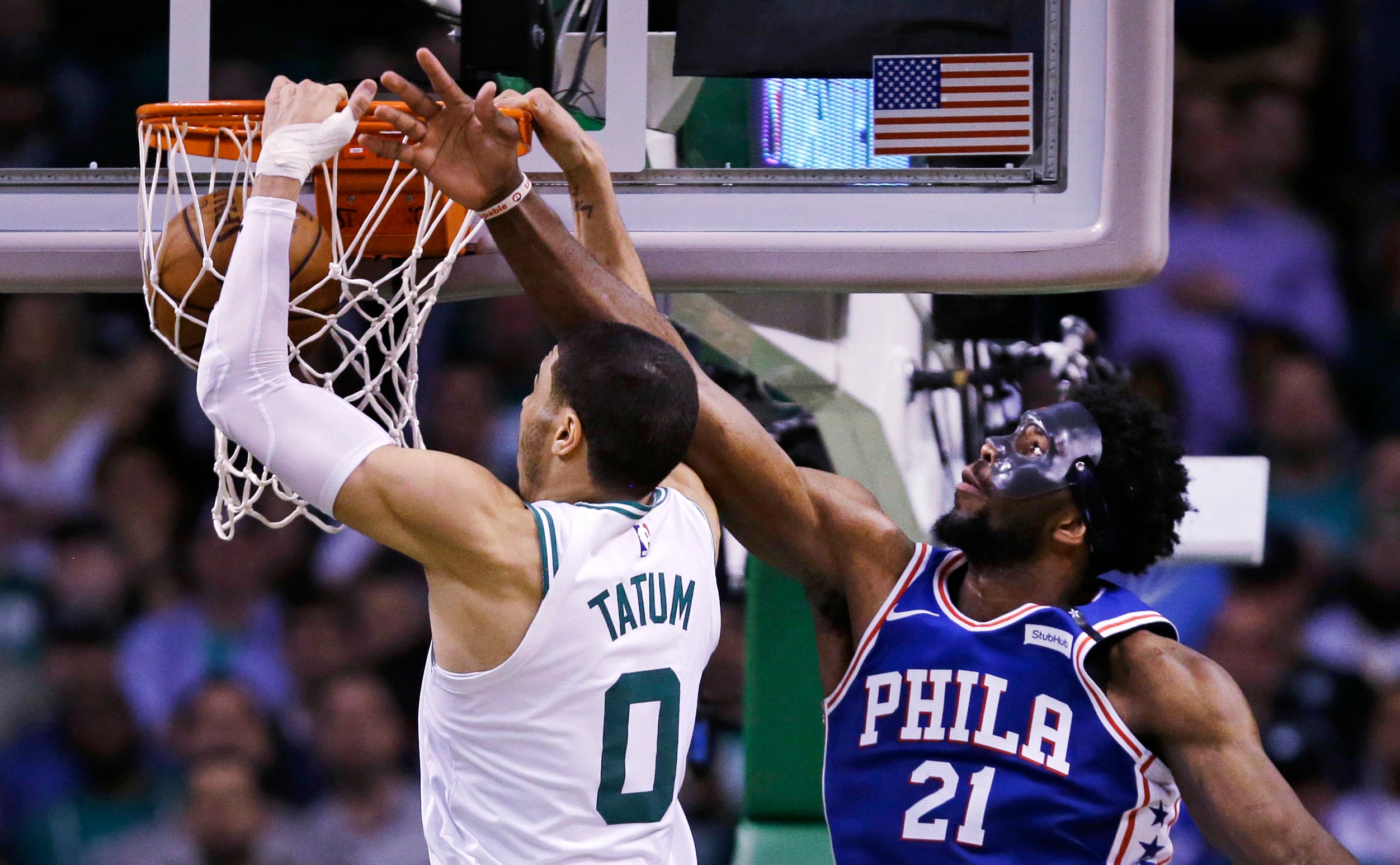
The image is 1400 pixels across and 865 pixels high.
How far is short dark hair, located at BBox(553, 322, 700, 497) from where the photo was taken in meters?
2.03

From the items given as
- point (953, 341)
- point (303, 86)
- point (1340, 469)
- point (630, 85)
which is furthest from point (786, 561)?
point (1340, 469)

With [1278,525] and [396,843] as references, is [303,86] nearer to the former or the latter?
[396,843]

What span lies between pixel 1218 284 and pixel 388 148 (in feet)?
14.0

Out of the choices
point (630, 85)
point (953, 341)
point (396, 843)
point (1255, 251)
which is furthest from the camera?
point (1255, 251)

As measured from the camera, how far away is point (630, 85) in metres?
2.65

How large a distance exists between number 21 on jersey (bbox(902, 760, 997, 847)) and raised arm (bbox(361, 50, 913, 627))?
0.94 ft

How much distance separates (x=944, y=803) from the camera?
8.17 ft

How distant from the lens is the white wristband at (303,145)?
2.01 metres

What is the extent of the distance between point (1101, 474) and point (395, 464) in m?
1.35

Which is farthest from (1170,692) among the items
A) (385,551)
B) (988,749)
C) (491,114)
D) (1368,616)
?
(385,551)

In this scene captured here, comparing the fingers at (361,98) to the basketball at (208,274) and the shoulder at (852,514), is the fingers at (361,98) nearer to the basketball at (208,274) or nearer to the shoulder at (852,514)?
the basketball at (208,274)

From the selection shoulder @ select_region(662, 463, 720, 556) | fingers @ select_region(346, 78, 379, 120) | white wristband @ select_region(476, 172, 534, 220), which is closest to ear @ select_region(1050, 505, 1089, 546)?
shoulder @ select_region(662, 463, 720, 556)

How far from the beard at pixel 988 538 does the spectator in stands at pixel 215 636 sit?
3657mm

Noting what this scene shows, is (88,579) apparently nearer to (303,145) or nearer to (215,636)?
(215,636)
